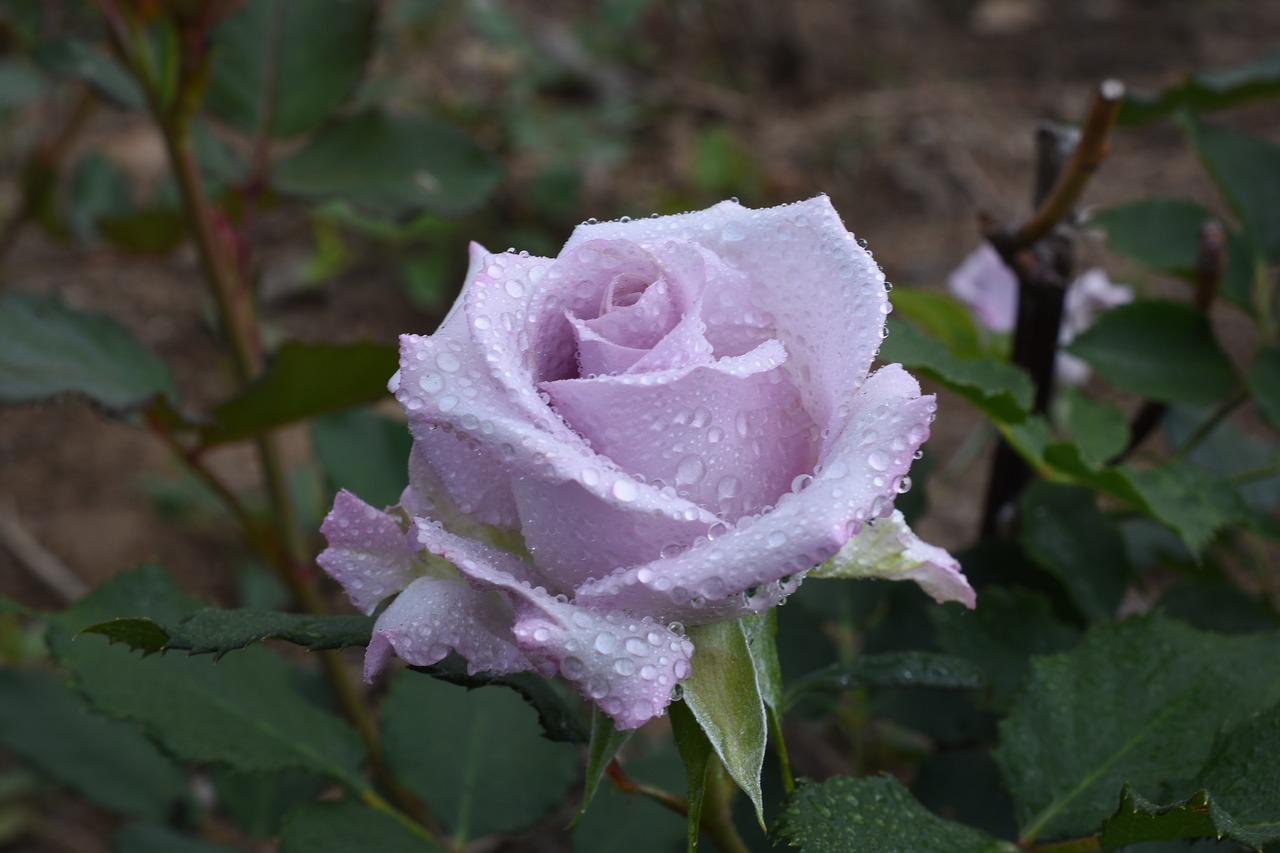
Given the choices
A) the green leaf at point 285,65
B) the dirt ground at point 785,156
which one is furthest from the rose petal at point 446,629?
the dirt ground at point 785,156

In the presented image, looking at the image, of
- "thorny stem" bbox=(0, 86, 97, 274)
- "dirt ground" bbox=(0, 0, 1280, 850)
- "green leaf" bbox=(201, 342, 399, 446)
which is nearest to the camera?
"green leaf" bbox=(201, 342, 399, 446)

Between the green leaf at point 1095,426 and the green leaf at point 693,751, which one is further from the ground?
the green leaf at point 693,751

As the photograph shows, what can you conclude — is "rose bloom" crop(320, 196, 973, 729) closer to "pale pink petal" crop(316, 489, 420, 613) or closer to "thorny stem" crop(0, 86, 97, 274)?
"pale pink petal" crop(316, 489, 420, 613)

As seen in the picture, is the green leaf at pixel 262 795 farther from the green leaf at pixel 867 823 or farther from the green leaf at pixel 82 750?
the green leaf at pixel 867 823

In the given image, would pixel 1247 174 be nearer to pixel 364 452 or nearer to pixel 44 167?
pixel 364 452

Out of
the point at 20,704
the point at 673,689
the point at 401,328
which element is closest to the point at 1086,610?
the point at 673,689

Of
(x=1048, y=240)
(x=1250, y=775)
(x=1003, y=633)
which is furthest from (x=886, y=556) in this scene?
(x=1048, y=240)

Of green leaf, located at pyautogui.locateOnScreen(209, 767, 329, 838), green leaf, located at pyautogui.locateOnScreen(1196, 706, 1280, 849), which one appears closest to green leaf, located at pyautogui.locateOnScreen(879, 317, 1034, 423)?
green leaf, located at pyautogui.locateOnScreen(1196, 706, 1280, 849)
